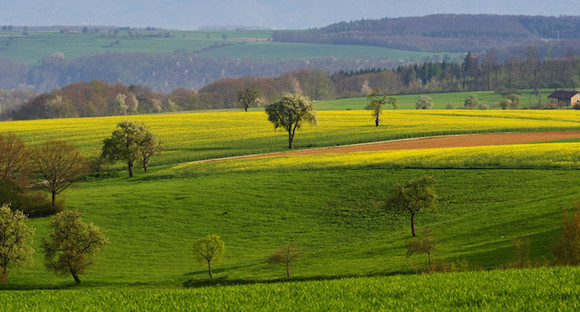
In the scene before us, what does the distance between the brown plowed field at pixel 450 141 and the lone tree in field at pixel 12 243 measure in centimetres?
4415

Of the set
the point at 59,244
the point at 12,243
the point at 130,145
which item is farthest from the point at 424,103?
the point at 12,243

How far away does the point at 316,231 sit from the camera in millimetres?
53250

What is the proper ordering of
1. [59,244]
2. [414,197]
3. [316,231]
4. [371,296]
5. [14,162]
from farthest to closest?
[14,162] < [316,231] < [414,197] < [59,244] < [371,296]

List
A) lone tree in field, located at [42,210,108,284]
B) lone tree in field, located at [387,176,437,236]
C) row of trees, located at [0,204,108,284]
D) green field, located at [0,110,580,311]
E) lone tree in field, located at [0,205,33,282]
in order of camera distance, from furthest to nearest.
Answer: lone tree in field, located at [387,176,437,236] → lone tree in field, located at [42,210,108,284] → lone tree in field, located at [0,205,33,282] → row of trees, located at [0,204,108,284] → green field, located at [0,110,580,311]

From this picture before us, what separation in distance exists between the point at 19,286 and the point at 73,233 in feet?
16.4

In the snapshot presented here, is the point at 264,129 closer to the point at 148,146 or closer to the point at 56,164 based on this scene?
the point at 148,146

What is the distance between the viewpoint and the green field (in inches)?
961

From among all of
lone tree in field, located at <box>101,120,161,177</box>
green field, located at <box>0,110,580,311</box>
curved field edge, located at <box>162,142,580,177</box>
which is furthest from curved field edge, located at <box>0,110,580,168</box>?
curved field edge, located at <box>162,142,580,177</box>

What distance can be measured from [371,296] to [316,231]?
2921 cm

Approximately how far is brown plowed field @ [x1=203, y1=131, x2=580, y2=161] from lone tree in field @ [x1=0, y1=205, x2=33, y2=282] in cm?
4415

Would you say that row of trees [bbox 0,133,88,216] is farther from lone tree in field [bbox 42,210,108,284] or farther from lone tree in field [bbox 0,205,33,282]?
lone tree in field [bbox 42,210,108,284]

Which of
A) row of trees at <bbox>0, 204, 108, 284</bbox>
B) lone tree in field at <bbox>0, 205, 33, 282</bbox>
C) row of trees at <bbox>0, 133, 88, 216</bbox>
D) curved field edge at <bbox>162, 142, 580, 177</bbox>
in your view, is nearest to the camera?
row of trees at <bbox>0, 204, 108, 284</bbox>

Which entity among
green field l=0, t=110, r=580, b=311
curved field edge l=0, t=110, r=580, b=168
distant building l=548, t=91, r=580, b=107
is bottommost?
distant building l=548, t=91, r=580, b=107

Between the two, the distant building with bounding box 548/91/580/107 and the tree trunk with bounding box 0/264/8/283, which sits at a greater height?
the tree trunk with bounding box 0/264/8/283
